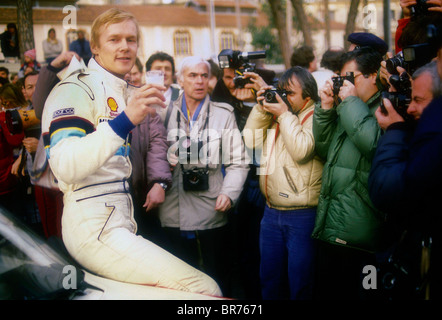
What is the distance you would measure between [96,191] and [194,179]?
127 centimetres

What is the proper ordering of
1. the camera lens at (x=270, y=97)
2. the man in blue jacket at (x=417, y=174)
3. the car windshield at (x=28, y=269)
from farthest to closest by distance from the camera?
the camera lens at (x=270, y=97) < the car windshield at (x=28, y=269) < the man in blue jacket at (x=417, y=174)

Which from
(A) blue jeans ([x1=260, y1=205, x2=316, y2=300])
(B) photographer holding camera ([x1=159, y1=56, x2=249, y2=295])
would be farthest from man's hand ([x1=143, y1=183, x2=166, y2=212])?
(A) blue jeans ([x1=260, y1=205, x2=316, y2=300])

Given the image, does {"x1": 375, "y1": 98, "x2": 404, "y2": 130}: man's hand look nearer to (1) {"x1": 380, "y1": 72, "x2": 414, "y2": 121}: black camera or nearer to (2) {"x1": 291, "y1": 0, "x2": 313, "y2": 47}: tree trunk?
(1) {"x1": 380, "y1": 72, "x2": 414, "y2": 121}: black camera

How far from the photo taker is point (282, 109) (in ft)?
9.87

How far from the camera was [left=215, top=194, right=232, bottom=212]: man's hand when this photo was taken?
3.16 metres

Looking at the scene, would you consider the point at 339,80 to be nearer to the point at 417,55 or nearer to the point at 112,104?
the point at 417,55

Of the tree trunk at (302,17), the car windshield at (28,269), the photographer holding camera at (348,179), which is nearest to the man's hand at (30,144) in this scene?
the car windshield at (28,269)

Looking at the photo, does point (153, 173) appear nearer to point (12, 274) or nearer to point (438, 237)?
point (12, 274)

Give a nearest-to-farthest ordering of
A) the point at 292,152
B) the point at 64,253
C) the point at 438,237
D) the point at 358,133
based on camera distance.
A: the point at 438,237 → the point at 64,253 → the point at 358,133 → the point at 292,152

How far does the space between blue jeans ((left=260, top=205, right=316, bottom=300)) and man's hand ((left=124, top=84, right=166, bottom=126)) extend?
1.55 metres

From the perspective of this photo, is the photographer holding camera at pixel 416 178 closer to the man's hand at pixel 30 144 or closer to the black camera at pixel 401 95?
the black camera at pixel 401 95

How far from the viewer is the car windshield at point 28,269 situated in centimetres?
175

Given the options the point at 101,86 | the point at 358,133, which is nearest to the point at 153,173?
the point at 101,86

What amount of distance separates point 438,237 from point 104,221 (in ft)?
5.03
